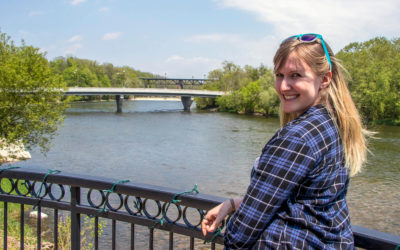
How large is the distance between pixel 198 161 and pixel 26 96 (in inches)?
400

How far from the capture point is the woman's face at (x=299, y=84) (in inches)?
66.2

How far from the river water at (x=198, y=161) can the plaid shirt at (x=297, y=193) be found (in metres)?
12.6

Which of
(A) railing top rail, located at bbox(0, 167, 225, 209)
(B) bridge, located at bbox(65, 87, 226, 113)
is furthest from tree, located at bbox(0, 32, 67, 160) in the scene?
(B) bridge, located at bbox(65, 87, 226, 113)

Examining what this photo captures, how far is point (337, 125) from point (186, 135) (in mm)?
32328

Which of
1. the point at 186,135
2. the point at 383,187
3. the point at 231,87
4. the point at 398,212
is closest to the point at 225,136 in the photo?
the point at 186,135

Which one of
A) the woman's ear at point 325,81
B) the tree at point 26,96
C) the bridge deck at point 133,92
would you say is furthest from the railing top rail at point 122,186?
the bridge deck at point 133,92

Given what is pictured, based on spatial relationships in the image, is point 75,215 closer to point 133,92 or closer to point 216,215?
point 216,215

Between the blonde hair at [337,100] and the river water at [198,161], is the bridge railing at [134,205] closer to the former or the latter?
the blonde hair at [337,100]

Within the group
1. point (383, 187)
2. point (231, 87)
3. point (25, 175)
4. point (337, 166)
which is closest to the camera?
point (337, 166)

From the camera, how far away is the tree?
19953mm

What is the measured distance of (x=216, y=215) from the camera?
190 centimetres

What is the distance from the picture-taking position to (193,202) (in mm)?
2176

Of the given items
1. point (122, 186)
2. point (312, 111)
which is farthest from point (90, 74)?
point (312, 111)

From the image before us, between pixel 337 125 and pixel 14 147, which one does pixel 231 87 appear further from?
pixel 337 125
